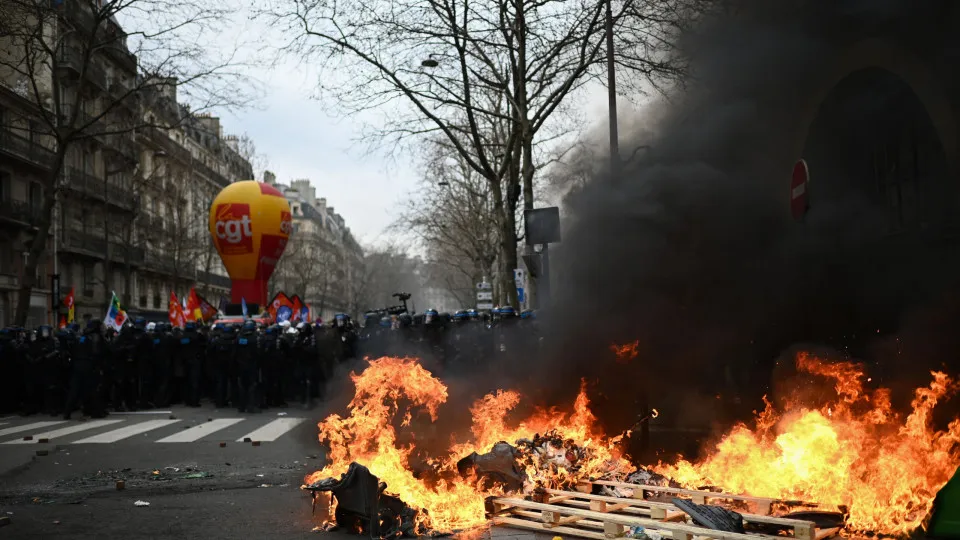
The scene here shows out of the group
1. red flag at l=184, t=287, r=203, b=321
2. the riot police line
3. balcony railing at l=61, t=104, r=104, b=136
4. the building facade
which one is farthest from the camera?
the building facade

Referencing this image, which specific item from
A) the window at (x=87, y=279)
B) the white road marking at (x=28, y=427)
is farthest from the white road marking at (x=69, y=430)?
the window at (x=87, y=279)

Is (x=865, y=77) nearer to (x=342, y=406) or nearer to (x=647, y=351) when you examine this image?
(x=647, y=351)

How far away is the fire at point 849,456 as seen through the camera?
5.43 m

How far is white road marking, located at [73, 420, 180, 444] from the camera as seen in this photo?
11117 millimetres

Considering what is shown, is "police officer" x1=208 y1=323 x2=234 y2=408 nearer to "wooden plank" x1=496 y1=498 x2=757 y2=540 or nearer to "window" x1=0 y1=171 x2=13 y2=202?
"wooden plank" x1=496 y1=498 x2=757 y2=540

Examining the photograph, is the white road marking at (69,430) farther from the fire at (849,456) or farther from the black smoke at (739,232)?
the fire at (849,456)

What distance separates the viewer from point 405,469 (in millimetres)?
6375

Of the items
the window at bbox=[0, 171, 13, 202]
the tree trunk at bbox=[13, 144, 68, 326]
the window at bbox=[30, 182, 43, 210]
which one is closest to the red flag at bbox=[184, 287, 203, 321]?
the tree trunk at bbox=[13, 144, 68, 326]

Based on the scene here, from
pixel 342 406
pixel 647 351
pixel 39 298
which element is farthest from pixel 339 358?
pixel 39 298

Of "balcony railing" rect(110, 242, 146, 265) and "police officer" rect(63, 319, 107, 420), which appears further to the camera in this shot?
"balcony railing" rect(110, 242, 146, 265)

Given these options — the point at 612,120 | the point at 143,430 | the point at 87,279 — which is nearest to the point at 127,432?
the point at 143,430

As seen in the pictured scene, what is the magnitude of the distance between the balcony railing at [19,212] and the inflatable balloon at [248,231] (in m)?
10.4

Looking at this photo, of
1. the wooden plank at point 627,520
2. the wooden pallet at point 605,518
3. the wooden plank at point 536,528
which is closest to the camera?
the wooden plank at point 627,520

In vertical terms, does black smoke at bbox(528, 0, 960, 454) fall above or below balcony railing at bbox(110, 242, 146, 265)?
below
